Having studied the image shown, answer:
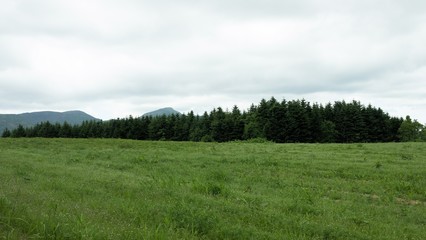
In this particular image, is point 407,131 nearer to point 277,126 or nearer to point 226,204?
point 277,126

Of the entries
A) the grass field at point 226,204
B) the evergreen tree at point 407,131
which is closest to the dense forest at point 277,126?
the evergreen tree at point 407,131

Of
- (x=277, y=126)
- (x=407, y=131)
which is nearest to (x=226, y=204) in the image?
(x=277, y=126)

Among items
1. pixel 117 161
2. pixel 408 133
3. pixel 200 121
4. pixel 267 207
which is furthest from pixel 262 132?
pixel 267 207

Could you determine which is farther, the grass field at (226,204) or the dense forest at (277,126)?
the dense forest at (277,126)

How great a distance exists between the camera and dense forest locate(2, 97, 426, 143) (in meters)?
85.6

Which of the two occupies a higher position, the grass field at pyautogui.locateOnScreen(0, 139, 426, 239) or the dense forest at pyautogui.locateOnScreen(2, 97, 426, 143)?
the dense forest at pyautogui.locateOnScreen(2, 97, 426, 143)

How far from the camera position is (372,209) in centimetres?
1145

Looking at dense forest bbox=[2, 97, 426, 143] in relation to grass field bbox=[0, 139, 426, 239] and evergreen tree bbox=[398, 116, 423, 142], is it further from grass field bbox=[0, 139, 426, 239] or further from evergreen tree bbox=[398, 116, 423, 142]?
grass field bbox=[0, 139, 426, 239]

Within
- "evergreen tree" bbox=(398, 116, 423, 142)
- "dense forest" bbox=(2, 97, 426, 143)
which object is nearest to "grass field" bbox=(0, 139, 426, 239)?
"dense forest" bbox=(2, 97, 426, 143)

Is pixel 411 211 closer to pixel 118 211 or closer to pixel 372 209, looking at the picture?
pixel 372 209

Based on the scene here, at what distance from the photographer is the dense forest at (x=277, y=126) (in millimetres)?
85625

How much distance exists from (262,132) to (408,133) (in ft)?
173

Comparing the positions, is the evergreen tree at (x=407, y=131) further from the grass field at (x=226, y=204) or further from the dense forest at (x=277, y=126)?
the grass field at (x=226, y=204)

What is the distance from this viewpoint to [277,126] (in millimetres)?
85688
